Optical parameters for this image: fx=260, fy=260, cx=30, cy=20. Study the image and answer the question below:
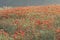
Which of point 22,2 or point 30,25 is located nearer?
point 30,25

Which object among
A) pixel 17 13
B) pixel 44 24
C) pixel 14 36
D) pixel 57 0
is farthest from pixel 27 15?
pixel 57 0

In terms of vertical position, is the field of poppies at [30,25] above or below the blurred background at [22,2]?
above

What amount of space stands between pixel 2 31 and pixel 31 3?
26.0 meters

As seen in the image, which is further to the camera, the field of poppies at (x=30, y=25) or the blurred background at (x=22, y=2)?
the blurred background at (x=22, y=2)

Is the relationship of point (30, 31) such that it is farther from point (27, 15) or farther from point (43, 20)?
point (27, 15)

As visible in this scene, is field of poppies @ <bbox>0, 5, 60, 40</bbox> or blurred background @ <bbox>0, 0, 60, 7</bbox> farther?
blurred background @ <bbox>0, 0, 60, 7</bbox>

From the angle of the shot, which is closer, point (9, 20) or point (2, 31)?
point (2, 31)

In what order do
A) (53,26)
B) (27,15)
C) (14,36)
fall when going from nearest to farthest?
(14,36) → (53,26) → (27,15)

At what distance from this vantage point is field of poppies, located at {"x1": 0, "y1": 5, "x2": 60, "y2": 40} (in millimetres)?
10062

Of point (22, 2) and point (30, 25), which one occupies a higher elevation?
point (30, 25)

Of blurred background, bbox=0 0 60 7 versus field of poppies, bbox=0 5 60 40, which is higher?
field of poppies, bbox=0 5 60 40

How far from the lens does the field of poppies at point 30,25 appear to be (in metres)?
10.1

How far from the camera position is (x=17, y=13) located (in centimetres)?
1309

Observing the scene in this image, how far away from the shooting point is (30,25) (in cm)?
1107
